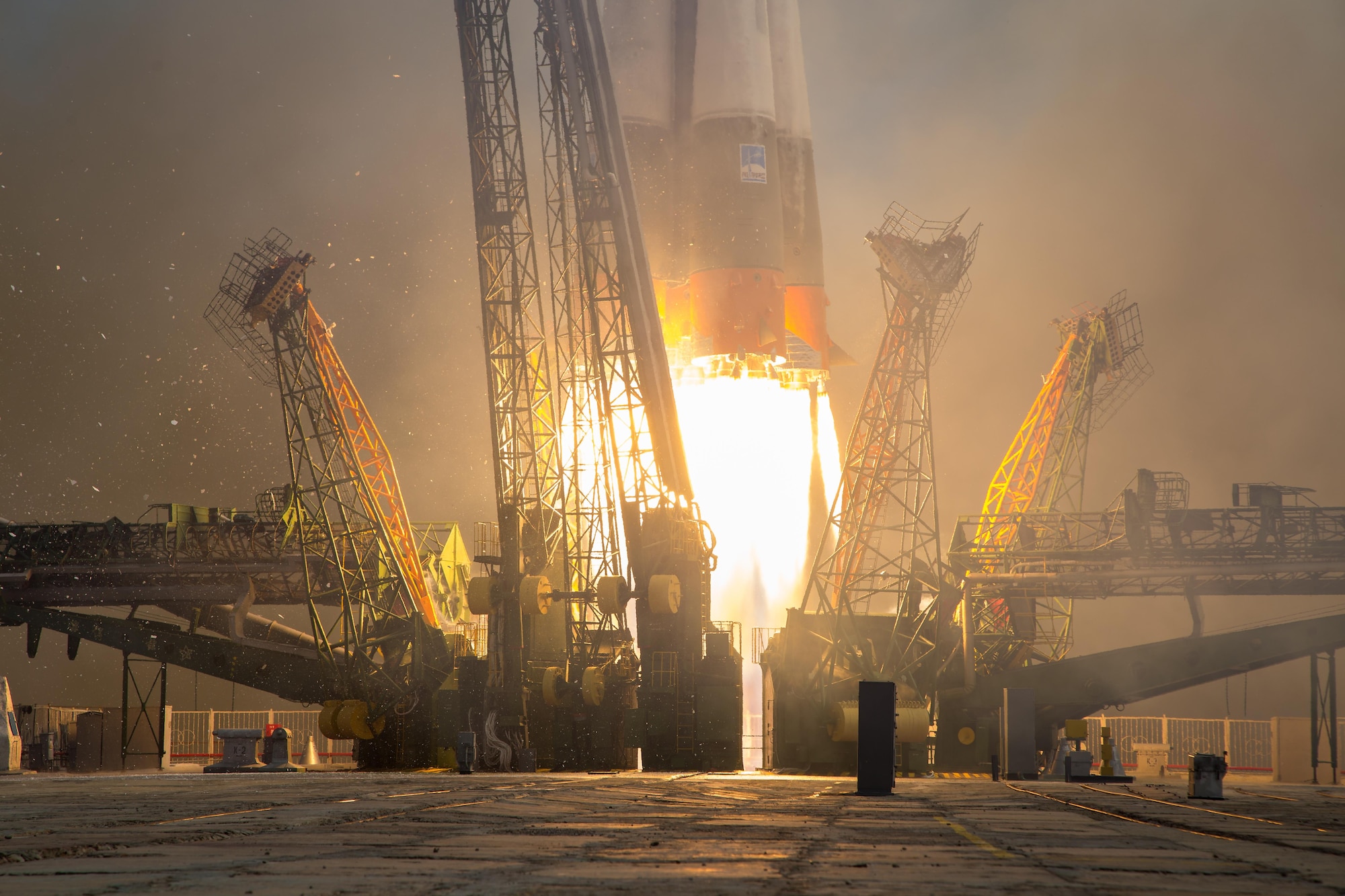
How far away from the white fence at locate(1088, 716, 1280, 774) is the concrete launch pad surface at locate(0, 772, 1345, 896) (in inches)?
1530

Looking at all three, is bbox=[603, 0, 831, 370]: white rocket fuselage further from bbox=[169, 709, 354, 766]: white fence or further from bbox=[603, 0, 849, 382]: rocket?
bbox=[169, 709, 354, 766]: white fence

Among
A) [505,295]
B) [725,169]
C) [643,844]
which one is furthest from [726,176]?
[643,844]

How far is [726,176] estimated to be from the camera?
69812mm

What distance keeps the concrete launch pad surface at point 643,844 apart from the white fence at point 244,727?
42525mm

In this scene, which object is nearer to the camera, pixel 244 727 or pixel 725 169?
pixel 244 727

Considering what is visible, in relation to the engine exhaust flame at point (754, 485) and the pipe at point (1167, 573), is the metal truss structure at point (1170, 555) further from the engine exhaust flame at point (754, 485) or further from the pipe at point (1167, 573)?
the engine exhaust flame at point (754, 485)

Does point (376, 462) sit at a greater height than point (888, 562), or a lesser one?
greater

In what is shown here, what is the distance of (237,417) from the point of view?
2950 inches

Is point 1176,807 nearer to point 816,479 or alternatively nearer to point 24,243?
point 816,479

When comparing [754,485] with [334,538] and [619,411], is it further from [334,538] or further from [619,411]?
[334,538]

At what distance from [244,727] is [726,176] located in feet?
130

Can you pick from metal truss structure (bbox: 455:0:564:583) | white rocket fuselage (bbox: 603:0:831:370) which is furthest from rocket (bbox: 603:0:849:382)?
metal truss structure (bbox: 455:0:564:583)

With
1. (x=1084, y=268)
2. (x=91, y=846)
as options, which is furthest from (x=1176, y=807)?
(x=1084, y=268)

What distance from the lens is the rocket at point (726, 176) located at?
223 ft
